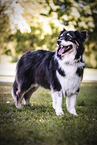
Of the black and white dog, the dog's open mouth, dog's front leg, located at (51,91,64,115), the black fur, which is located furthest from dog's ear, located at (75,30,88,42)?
dog's front leg, located at (51,91,64,115)

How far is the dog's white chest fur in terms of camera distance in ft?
11.3

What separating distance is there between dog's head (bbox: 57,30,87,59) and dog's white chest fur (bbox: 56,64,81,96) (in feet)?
0.91

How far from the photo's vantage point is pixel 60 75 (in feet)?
11.5

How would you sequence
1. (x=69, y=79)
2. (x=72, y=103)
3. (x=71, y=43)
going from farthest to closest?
(x=72, y=103) → (x=69, y=79) → (x=71, y=43)

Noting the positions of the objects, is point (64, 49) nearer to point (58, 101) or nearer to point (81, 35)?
point (81, 35)

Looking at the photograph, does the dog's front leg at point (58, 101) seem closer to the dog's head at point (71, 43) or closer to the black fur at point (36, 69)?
the black fur at point (36, 69)

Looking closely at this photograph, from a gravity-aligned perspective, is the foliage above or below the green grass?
above

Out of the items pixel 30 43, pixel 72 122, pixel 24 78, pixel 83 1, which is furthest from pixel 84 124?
pixel 30 43

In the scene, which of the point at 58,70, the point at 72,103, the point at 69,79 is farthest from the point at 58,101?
the point at 58,70

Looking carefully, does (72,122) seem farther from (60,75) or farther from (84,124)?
(60,75)

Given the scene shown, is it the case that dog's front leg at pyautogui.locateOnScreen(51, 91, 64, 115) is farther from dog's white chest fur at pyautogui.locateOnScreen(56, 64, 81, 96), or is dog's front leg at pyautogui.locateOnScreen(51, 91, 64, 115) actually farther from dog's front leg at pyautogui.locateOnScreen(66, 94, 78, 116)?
dog's front leg at pyautogui.locateOnScreen(66, 94, 78, 116)

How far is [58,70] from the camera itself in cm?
352

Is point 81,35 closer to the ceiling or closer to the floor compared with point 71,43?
closer to the ceiling

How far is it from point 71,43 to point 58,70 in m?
0.67
